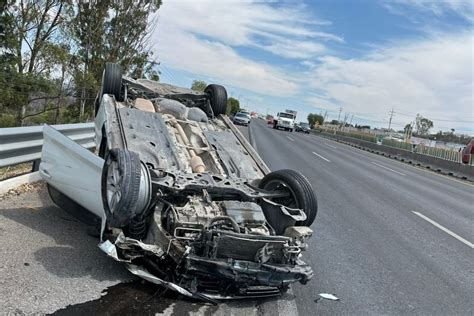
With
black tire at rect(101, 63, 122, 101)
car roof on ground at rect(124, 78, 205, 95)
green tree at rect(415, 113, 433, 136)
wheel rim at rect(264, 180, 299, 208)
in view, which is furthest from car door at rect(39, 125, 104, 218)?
green tree at rect(415, 113, 433, 136)

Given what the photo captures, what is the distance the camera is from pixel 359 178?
47.7 feet

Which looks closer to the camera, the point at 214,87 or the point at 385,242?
the point at 385,242

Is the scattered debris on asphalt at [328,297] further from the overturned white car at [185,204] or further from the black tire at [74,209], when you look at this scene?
the black tire at [74,209]

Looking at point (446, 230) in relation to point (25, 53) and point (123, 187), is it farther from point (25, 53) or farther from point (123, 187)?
point (25, 53)

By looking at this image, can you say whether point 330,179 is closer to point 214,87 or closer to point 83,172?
point 214,87

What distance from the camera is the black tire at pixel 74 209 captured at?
206 inches

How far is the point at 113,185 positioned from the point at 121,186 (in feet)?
0.99

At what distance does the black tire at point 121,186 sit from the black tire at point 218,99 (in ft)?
13.1

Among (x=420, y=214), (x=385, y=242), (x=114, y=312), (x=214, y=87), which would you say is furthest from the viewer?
(x=420, y=214)

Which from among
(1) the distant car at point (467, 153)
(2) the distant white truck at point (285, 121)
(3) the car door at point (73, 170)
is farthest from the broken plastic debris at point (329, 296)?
(2) the distant white truck at point (285, 121)

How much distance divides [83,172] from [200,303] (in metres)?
2.03

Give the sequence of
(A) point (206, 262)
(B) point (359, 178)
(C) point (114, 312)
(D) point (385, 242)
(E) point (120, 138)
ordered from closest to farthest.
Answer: (C) point (114, 312) → (A) point (206, 262) → (E) point (120, 138) → (D) point (385, 242) → (B) point (359, 178)

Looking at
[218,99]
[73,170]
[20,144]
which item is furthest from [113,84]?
[73,170]

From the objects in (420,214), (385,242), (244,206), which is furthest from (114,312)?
(420,214)
